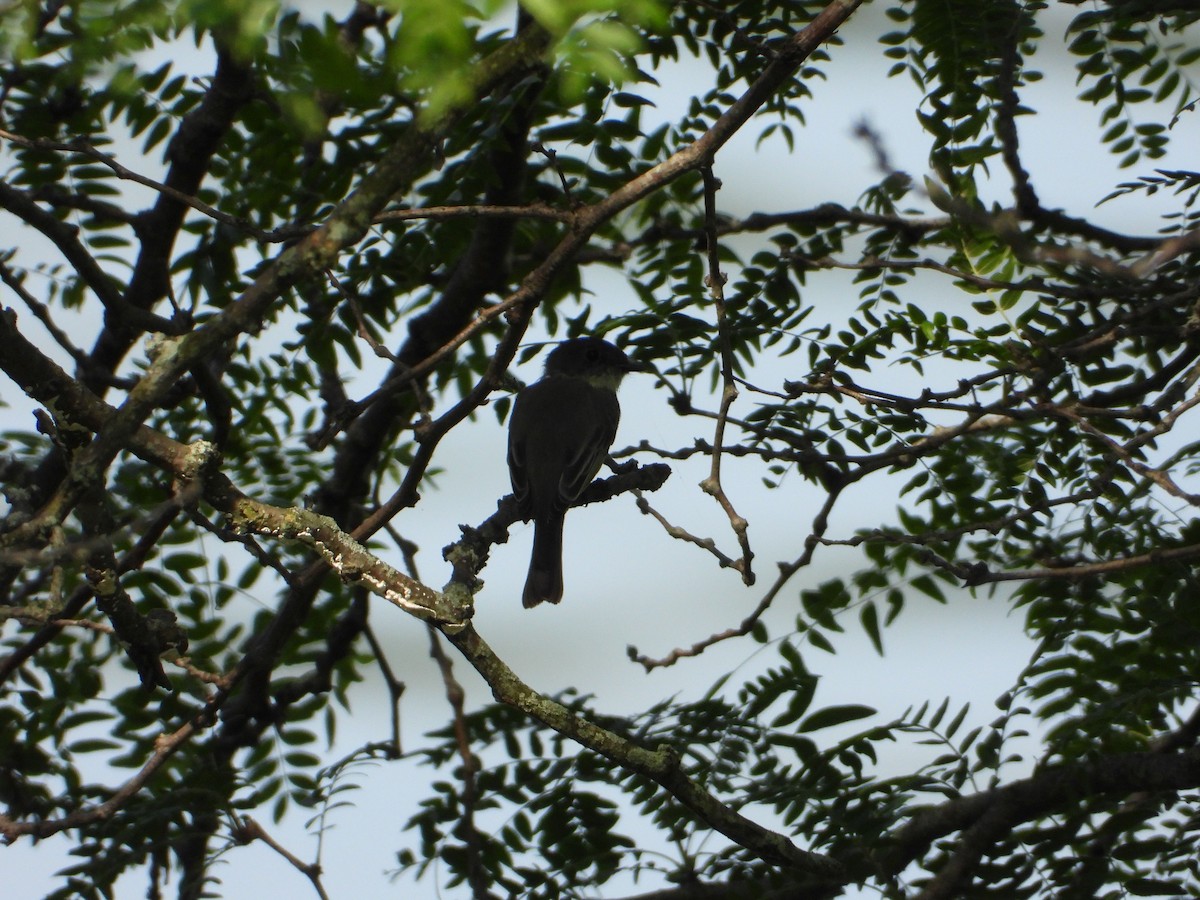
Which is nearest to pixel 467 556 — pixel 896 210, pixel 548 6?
pixel 548 6

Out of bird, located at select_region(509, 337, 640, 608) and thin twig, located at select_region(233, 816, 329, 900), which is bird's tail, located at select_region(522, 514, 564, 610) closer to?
bird, located at select_region(509, 337, 640, 608)

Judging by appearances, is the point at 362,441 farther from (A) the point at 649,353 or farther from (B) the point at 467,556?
(B) the point at 467,556

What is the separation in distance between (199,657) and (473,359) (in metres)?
1.82

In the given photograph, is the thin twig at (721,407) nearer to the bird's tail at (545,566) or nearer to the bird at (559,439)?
the bird at (559,439)

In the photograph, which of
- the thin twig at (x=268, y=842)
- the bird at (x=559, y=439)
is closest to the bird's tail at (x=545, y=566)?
the bird at (x=559, y=439)

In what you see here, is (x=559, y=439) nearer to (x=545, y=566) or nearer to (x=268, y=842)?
(x=545, y=566)

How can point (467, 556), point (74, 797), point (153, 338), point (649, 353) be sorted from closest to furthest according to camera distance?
1. point (153, 338)
2. point (467, 556)
3. point (74, 797)
4. point (649, 353)

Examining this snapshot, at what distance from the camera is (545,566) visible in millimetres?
6180

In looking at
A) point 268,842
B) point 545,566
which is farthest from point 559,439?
point 268,842

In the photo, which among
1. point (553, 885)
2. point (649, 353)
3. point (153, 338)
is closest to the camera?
point (153, 338)

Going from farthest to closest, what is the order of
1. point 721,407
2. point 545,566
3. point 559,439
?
point 559,439 → point 545,566 → point 721,407

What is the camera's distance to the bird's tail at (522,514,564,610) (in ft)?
20.1

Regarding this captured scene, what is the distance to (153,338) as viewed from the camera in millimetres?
3027

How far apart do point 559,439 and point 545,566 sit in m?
0.70
